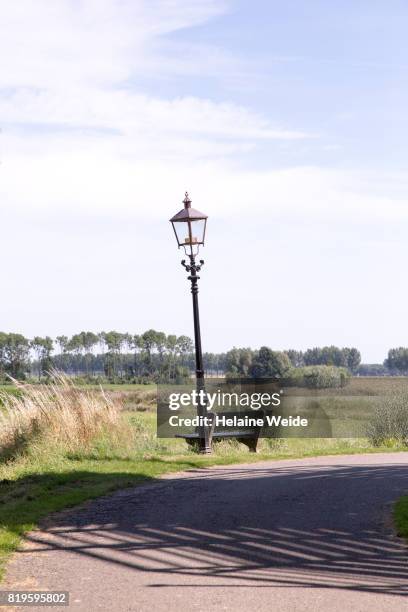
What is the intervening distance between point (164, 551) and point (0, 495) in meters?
4.94

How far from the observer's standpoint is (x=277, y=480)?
13.2 m

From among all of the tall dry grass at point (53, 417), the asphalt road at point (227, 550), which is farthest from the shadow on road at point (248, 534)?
the tall dry grass at point (53, 417)

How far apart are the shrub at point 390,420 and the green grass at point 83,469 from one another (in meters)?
4.65

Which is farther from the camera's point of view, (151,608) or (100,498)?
(100,498)

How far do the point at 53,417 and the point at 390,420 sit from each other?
37.2ft

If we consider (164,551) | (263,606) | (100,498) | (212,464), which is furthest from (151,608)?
(212,464)

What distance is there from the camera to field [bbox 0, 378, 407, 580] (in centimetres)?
1102

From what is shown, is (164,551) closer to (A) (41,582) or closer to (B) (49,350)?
(A) (41,582)

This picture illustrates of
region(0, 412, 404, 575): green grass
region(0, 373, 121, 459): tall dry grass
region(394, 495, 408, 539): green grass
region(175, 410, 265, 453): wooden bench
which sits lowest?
region(394, 495, 408, 539): green grass

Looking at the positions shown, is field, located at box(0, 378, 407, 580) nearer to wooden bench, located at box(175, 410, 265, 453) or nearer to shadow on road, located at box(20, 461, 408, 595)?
wooden bench, located at box(175, 410, 265, 453)

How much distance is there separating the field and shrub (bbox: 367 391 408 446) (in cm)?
273

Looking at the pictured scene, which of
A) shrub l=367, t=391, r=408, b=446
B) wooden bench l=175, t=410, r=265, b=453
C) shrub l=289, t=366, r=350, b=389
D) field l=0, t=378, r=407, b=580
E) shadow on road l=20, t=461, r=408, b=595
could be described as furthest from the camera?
shrub l=289, t=366, r=350, b=389

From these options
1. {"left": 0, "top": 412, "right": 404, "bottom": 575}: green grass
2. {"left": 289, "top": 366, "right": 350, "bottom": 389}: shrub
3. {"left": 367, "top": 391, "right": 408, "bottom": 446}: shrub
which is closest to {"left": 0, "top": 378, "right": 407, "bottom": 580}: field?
{"left": 0, "top": 412, "right": 404, "bottom": 575}: green grass

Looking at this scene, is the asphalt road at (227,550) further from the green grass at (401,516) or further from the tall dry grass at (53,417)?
the tall dry grass at (53,417)
